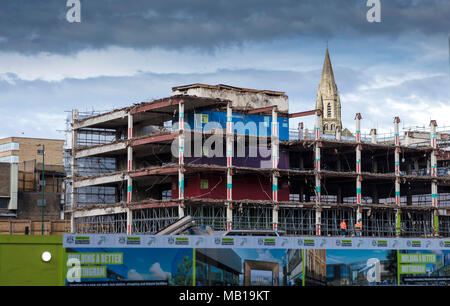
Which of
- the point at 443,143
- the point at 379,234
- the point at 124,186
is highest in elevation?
the point at 443,143

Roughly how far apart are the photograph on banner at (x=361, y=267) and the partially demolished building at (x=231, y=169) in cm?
4834

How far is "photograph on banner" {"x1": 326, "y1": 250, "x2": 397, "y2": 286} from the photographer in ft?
89.7

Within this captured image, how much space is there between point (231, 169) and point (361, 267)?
5237 cm

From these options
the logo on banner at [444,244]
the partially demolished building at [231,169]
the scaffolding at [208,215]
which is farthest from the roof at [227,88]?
the logo on banner at [444,244]

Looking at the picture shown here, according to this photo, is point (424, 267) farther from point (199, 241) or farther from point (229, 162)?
point (229, 162)

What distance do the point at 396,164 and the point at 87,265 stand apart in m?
72.9

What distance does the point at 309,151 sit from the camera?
93.7 m

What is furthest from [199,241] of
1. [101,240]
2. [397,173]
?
[397,173]

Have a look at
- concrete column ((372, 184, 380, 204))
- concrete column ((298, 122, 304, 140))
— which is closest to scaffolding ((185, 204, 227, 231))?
concrete column ((298, 122, 304, 140))

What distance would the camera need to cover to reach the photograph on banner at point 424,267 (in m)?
29.0

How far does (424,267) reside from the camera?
29.6 m
